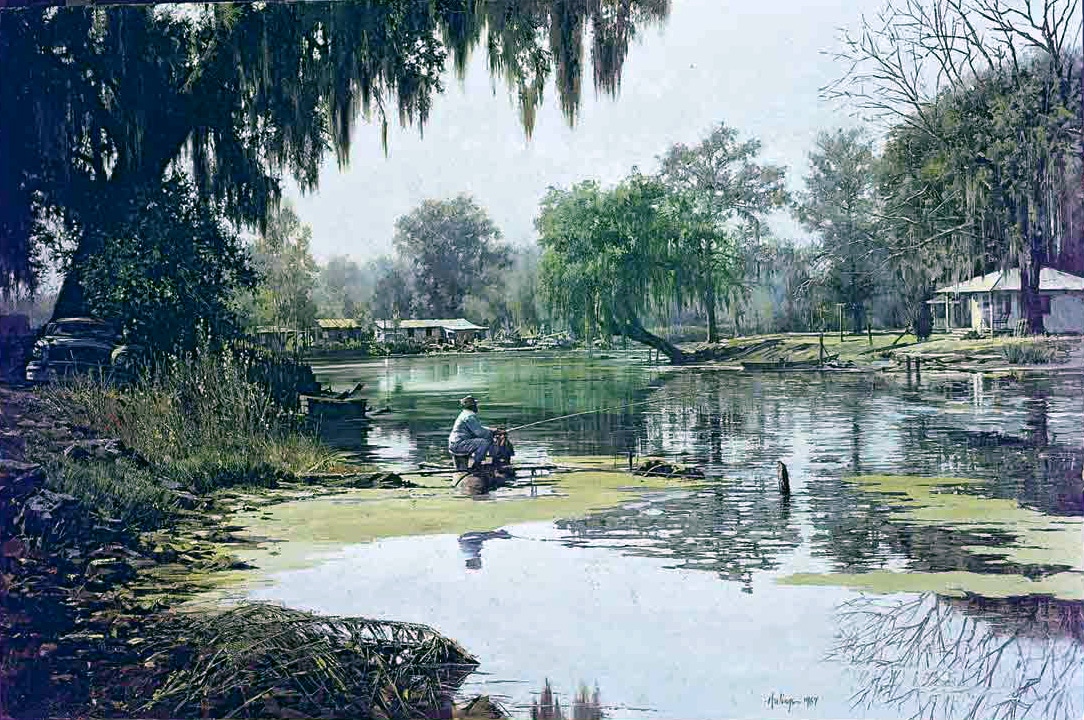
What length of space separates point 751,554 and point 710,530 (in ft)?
0.65

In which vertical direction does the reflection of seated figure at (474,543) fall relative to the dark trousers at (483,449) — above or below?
below

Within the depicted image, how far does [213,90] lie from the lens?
5125 mm

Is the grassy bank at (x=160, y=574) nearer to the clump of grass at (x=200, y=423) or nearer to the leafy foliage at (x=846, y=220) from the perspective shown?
the clump of grass at (x=200, y=423)

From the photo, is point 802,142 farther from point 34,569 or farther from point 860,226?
point 34,569

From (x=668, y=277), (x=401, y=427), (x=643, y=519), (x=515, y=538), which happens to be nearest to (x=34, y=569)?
(x=401, y=427)

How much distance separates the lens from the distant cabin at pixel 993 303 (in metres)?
4.54

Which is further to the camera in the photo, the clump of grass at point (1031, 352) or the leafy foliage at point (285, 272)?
the leafy foliage at point (285, 272)

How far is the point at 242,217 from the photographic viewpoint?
5059mm

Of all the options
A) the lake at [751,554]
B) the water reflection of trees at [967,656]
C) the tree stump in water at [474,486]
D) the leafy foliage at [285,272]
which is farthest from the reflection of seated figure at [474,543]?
the water reflection of trees at [967,656]

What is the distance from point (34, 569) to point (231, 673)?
1060 millimetres

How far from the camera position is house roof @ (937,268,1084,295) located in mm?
4457

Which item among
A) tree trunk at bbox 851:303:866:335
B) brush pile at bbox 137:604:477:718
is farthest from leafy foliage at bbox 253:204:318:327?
tree trunk at bbox 851:303:866:335

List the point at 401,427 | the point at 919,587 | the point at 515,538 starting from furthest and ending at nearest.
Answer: the point at 401,427 < the point at 515,538 < the point at 919,587
